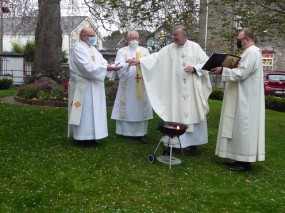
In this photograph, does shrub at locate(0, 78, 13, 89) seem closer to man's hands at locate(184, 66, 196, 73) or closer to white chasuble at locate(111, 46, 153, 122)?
white chasuble at locate(111, 46, 153, 122)

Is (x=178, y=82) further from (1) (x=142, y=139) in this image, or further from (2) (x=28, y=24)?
(2) (x=28, y=24)

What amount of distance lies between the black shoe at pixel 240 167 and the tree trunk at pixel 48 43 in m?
8.29

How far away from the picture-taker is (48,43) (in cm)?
1429

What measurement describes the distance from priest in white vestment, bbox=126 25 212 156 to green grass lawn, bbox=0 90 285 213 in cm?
75

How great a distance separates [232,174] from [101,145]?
2421 millimetres

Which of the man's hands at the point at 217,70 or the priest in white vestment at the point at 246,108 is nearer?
the priest in white vestment at the point at 246,108

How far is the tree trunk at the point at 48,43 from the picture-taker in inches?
555

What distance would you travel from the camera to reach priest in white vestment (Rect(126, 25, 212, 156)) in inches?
309

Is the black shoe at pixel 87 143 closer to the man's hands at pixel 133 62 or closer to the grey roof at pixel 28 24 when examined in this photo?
the man's hands at pixel 133 62

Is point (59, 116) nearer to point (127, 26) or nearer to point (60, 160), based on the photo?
point (60, 160)

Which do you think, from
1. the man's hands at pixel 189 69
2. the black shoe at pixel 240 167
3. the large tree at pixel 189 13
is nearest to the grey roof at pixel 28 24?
the large tree at pixel 189 13

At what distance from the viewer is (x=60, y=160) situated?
23.4 feet

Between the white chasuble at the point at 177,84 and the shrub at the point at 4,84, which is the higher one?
the white chasuble at the point at 177,84

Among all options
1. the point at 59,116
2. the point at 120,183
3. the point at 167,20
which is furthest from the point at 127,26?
the point at 120,183
